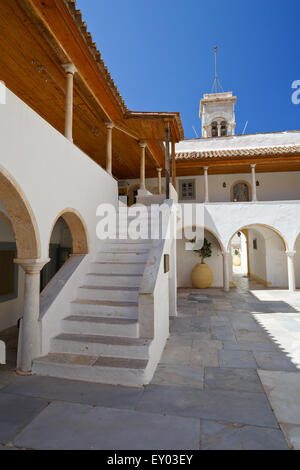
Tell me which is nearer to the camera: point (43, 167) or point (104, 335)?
point (43, 167)

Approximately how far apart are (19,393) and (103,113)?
6.79 m

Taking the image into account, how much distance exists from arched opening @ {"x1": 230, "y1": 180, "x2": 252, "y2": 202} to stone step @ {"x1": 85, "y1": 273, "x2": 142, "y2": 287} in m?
10.6

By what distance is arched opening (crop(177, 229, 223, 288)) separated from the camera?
13648 millimetres

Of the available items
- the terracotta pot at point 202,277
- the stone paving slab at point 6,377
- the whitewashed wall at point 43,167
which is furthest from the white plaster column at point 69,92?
the terracotta pot at point 202,277

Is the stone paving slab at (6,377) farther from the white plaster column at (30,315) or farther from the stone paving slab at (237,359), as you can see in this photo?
the stone paving slab at (237,359)

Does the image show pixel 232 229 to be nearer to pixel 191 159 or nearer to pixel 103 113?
pixel 191 159

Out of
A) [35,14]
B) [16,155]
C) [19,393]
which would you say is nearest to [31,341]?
[19,393]

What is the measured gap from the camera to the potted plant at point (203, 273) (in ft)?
42.9

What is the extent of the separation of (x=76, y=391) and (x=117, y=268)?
2626 millimetres

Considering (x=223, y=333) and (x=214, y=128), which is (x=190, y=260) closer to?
(x=223, y=333)

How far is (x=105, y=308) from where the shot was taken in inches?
181

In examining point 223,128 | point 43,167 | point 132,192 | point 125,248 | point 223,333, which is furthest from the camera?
point 223,128

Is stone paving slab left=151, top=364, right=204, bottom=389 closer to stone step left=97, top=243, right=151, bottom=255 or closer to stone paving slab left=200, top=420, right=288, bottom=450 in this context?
stone paving slab left=200, top=420, right=288, bottom=450

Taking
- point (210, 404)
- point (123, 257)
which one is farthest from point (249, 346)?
point (123, 257)
